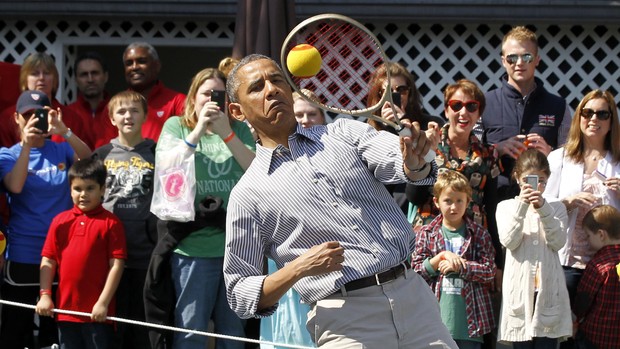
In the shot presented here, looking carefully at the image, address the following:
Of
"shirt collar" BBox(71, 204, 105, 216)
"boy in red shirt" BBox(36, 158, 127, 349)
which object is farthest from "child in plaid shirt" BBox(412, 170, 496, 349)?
"shirt collar" BBox(71, 204, 105, 216)

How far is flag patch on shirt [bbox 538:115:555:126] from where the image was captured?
25.1 feet

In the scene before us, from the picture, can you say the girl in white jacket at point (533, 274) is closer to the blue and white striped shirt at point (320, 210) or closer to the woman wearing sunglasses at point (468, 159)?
the woman wearing sunglasses at point (468, 159)

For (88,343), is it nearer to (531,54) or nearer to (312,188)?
(312,188)

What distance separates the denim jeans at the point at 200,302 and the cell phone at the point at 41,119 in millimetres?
1350

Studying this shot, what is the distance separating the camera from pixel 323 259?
433 centimetres

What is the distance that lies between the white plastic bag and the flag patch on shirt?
97.3 inches

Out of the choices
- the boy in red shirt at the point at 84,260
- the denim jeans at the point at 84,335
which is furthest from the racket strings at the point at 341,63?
the denim jeans at the point at 84,335

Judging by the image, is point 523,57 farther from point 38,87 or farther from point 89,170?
point 38,87

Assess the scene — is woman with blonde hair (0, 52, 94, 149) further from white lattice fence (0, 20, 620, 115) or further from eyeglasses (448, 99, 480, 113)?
eyeglasses (448, 99, 480, 113)

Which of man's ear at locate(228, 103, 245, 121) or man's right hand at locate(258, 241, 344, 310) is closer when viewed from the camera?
man's right hand at locate(258, 241, 344, 310)

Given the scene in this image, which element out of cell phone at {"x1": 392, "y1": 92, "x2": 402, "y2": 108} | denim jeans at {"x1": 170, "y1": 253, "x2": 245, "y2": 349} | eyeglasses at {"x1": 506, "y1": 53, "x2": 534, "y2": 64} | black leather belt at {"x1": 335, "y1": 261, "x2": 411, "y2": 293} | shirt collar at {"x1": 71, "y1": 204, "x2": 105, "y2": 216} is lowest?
denim jeans at {"x1": 170, "y1": 253, "x2": 245, "y2": 349}

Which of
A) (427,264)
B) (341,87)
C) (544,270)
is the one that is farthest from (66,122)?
(544,270)

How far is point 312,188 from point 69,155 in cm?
349

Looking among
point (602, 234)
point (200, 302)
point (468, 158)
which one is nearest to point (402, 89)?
point (468, 158)
